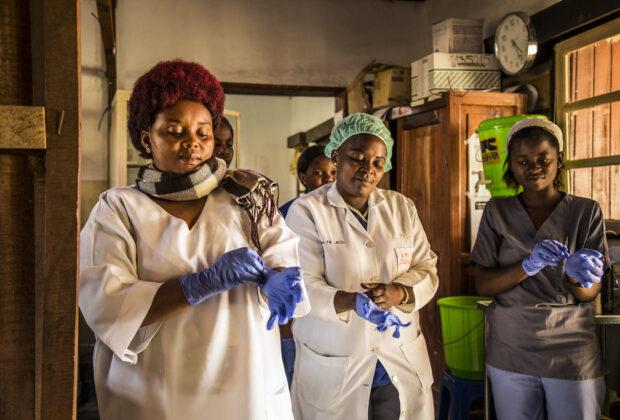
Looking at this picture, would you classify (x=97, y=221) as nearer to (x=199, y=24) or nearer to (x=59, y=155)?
(x=59, y=155)

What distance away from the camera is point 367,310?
1864 mm

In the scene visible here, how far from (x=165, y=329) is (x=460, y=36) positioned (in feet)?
10.7

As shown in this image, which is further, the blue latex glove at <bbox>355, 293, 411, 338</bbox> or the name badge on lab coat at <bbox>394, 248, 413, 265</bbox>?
the name badge on lab coat at <bbox>394, 248, 413, 265</bbox>

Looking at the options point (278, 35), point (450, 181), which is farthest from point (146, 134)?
point (278, 35)

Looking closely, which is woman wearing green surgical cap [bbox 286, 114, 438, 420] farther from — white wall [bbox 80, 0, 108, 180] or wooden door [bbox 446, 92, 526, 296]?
white wall [bbox 80, 0, 108, 180]

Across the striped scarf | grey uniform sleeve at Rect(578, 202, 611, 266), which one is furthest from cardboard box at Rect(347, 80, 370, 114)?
the striped scarf

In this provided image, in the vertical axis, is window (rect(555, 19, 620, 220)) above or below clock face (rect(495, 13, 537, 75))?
below

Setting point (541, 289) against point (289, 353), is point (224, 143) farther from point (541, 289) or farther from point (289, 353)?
point (541, 289)

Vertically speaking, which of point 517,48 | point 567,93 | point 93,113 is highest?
point 517,48

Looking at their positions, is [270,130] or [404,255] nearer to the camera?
[404,255]

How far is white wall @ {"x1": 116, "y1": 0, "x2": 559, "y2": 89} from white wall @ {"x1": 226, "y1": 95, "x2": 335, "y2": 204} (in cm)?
313

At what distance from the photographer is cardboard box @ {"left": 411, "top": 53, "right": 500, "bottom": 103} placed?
12.2ft

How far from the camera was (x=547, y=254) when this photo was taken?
1.99 meters

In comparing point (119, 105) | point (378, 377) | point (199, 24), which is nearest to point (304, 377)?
point (378, 377)
